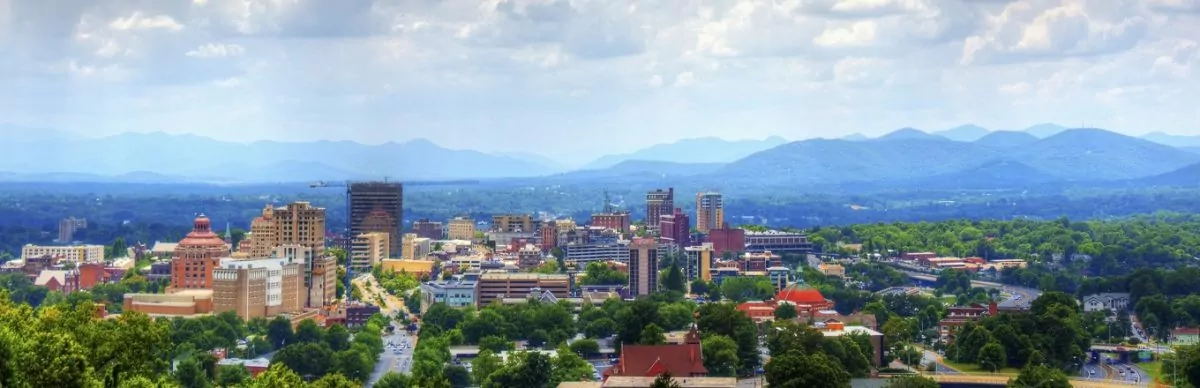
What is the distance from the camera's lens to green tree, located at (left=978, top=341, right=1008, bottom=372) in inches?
2288

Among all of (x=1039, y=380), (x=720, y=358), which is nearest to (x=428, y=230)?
(x=720, y=358)

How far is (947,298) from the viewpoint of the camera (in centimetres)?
9119

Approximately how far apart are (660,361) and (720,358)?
4.80 m

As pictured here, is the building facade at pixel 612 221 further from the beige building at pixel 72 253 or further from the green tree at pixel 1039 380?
the green tree at pixel 1039 380

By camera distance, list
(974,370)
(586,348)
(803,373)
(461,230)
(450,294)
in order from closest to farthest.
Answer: (803,373), (974,370), (586,348), (450,294), (461,230)

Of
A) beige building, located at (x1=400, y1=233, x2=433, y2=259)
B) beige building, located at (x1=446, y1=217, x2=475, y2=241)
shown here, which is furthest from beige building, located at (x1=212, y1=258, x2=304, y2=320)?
beige building, located at (x1=446, y1=217, x2=475, y2=241)

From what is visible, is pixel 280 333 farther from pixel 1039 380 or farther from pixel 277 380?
pixel 277 380

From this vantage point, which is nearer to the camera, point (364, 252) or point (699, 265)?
point (699, 265)

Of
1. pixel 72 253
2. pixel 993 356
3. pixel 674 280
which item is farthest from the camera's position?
pixel 72 253

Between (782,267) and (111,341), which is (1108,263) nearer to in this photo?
(782,267)

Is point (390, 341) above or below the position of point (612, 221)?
below

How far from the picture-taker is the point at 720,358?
55.5 meters

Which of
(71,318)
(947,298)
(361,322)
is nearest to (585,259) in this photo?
(947,298)

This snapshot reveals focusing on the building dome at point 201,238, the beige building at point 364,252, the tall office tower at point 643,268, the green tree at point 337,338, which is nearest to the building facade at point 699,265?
the tall office tower at point 643,268
